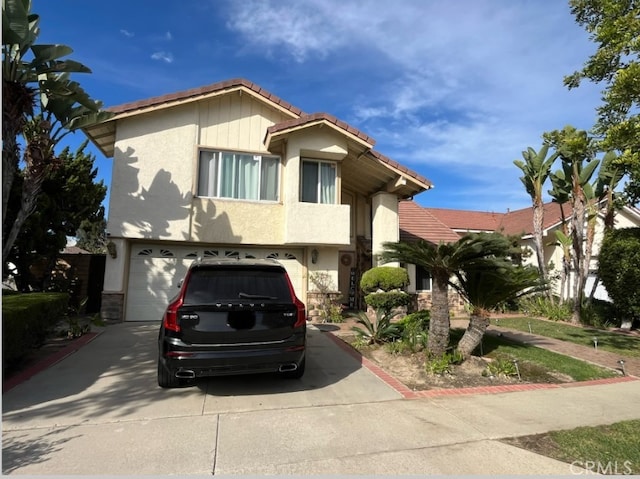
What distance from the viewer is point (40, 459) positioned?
3527mm

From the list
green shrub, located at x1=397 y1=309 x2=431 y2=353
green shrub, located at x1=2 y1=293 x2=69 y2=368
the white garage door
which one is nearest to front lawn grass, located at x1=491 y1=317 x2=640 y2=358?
green shrub, located at x1=397 y1=309 x2=431 y2=353

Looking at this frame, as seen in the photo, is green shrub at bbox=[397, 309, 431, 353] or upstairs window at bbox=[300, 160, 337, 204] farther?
upstairs window at bbox=[300, 160, 337, 204]

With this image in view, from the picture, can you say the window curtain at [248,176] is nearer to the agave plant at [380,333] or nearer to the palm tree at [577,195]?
the agave plant at [380,333]

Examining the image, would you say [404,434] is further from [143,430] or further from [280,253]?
[280,253]

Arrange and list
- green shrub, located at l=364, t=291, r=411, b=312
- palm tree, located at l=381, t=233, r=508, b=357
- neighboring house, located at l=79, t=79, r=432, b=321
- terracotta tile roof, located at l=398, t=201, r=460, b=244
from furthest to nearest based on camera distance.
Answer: terracotta tile roof, located at l=398, t=201, r=460, b=244
neighboring house, located at l=79, t=79, r=432, b=321
green shrub, located at l=364, t=291, r=411, b=312
palm tree, located at l=381, t=233, r=508, b=357

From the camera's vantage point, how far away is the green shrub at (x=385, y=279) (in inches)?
446

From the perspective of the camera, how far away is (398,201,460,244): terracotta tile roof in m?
16.4

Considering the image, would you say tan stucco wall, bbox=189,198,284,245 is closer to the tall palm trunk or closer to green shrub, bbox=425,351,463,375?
green shrub, bbox=425,351,463,375

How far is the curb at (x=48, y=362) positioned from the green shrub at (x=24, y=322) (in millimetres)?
298

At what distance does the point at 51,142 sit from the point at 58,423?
6.16m

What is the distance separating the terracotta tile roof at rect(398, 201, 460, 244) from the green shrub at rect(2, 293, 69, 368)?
11817 millimetres

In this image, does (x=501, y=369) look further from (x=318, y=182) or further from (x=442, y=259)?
(x=318, y=182)

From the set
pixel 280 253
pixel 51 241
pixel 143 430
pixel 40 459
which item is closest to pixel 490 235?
pixel 143 430

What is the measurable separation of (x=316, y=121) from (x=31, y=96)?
701 centimetres
